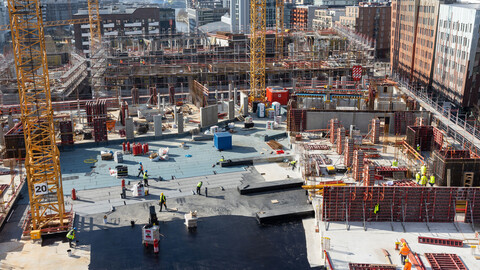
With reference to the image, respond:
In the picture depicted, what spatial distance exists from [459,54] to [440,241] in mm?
38881

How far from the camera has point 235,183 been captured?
107 feet

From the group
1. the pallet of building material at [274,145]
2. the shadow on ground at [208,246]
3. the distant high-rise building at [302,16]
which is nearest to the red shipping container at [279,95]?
the pallet of building material at [274,145]

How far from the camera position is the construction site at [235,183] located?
2388cm

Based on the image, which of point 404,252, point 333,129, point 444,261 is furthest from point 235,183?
point 444,261

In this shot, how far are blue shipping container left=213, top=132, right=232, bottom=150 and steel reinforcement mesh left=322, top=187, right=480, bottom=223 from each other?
1417 cm

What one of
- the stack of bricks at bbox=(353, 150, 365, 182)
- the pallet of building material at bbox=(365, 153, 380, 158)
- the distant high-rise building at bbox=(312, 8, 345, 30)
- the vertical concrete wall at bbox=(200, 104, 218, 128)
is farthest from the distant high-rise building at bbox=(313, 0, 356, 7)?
the stack of bricks at bbox=(353, 150, 365, 182)

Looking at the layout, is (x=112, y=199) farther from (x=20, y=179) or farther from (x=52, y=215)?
(x=20, y=179)

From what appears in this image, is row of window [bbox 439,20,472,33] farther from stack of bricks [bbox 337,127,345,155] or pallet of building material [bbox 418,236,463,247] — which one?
pallet of building material [bbox 418,236,463,247]

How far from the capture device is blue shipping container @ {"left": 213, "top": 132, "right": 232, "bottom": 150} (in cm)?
3877

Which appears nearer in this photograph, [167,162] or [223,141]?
[167,162]

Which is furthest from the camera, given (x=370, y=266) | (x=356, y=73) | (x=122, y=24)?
(x=122, y=24)

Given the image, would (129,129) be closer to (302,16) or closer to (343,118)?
(343,118)

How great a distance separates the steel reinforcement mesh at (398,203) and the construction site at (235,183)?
0.20 feet

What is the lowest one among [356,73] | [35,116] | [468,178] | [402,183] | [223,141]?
[402,183]
